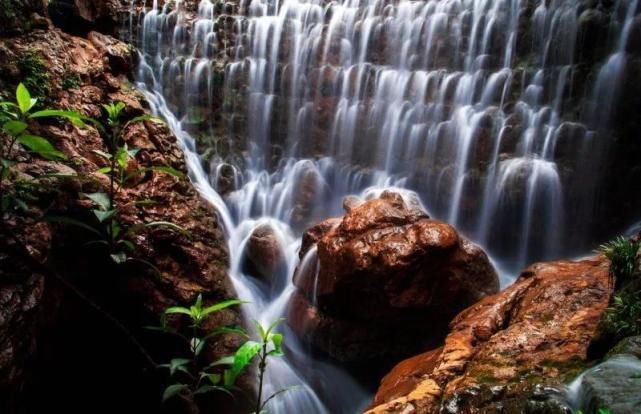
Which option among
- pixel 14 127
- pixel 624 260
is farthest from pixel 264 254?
pixel 14 127

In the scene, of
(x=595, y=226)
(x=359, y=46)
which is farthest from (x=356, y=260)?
(x=359, y=46)

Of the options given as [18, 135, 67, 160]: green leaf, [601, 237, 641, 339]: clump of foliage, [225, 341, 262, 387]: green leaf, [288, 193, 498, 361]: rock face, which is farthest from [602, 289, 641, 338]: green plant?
[18, 135, 67, 160]: green leaf

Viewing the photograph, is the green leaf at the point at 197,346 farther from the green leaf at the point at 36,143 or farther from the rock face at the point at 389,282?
the rock face at the point at 389,282

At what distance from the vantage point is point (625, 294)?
3.53 m

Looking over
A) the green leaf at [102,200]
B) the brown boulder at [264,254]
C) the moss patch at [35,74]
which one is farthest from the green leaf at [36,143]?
the brown boulder at [264,254]

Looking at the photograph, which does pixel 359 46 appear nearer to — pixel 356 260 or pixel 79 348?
pixel 356 260

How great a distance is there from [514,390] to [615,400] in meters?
1.37

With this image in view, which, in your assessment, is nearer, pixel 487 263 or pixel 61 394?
pixel 61 394

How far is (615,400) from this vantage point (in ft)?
7.50

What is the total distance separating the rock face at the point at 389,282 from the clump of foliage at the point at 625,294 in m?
2.96

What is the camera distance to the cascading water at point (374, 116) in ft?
29.8

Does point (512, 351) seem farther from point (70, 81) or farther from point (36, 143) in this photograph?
point (70, 81)

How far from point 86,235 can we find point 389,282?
4386 mm

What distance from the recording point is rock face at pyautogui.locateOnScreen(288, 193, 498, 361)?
22.3 feet
